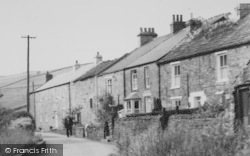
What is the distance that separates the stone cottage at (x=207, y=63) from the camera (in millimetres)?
30828

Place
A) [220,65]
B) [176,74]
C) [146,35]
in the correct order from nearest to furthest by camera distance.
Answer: [220,65] → [176,74] → [146,35]

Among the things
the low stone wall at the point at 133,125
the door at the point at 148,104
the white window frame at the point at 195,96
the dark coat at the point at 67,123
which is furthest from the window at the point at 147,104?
the dark coat at the point at 67,123

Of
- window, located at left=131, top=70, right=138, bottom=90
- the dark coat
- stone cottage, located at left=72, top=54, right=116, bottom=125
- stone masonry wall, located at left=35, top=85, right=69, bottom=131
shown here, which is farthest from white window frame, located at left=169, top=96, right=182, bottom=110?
stone masonry wall, located at left=35, top=85, right=69, bottom=131

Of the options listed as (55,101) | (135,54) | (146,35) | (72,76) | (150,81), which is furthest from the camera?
(55,101)

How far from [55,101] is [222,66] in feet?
113

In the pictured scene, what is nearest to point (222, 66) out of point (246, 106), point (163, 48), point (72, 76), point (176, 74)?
point (176, 74)

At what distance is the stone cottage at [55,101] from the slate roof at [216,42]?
2246cm

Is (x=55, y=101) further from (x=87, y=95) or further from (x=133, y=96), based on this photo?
(x=133, y=96)

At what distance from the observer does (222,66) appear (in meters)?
31.8

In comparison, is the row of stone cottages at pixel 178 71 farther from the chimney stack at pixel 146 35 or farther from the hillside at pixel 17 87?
the hillside at pixel 17 87

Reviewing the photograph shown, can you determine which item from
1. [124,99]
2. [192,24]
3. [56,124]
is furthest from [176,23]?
[56,124]

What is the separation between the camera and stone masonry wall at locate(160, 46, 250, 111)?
99.5 feet

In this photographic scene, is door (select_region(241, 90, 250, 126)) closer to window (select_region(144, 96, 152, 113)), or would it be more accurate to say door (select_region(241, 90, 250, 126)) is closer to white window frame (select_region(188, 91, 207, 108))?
white window frame (select_region(188, 91, 207, 108))

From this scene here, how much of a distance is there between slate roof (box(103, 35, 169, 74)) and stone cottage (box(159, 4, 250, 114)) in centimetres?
742
